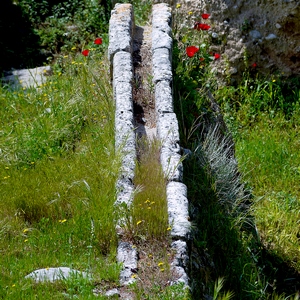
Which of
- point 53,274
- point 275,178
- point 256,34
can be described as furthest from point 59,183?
point 256,34

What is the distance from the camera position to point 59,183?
514 cm

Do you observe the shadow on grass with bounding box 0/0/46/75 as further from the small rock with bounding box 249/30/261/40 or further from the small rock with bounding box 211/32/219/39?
the small rock with bounding box 249/30/261/40

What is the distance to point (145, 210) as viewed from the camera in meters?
4.36

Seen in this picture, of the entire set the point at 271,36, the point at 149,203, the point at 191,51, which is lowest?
the point at 149,203

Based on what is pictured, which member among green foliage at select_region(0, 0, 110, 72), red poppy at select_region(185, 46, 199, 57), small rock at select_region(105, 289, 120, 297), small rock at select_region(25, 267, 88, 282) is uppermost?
green foliage at select_region(0, 0, 110, 72)

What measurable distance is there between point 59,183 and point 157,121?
38.6 inches

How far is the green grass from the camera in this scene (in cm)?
427

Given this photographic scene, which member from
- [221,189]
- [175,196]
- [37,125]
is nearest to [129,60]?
[37,125]

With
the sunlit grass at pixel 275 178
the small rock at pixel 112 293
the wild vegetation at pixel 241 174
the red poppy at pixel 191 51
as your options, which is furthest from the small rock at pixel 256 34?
the small rock at pixel 112 293

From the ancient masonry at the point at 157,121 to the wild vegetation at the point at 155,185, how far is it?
90 millimetres

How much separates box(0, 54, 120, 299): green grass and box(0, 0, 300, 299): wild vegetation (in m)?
0.01

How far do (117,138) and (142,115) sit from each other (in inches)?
27.1

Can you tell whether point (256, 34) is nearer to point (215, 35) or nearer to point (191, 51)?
point (215, 35)

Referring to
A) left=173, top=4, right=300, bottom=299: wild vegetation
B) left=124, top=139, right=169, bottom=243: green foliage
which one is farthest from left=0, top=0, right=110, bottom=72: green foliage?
left=124, top=139, right=169, bottom=243: green foliage
